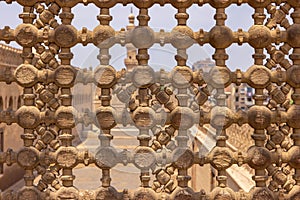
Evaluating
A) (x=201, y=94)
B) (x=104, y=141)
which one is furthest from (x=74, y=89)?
(x=201, y=94)

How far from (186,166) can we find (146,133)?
1.20ft

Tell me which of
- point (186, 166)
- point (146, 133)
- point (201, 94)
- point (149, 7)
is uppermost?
point (149, 7)

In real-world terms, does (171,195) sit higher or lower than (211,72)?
lower

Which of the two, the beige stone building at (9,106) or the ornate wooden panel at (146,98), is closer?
the ornate wooden panel at (146,98)

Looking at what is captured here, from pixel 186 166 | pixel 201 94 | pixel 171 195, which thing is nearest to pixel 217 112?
pixel 201 94

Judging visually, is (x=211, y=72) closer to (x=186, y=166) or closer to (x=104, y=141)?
(x=186, y=166)

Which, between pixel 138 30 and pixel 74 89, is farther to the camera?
pixel 74 89

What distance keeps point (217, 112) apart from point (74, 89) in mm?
1059

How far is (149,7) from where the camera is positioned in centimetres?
314

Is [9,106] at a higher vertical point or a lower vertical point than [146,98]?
lower

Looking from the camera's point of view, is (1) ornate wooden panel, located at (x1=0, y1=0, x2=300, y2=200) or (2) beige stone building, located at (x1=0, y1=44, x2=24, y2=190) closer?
(1) ornate wooden panel, located at (x1=0, y1=0, x2=300, y2=200)

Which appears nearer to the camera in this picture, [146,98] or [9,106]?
[146,98]

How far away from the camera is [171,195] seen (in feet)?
10.4

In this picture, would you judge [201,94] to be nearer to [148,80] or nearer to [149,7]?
[148,80]
